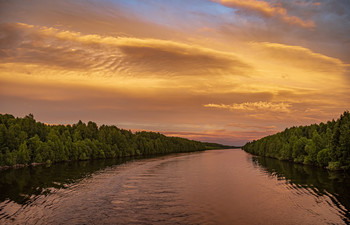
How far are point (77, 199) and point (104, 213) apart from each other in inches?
468

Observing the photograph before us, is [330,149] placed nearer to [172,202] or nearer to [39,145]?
[172,202]

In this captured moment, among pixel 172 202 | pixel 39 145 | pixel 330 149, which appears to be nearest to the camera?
pixel 172 202

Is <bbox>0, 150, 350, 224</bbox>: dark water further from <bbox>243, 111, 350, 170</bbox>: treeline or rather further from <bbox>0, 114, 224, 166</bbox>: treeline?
<bbox>0, 114, 224, 166</bbox>: treeline

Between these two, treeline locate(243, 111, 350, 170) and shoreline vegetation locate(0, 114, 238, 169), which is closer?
treeline locate(243, 111, 350, 170)

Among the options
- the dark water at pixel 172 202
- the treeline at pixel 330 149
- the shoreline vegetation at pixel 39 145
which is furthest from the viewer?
the shoreline vegetation at pixel 39 145

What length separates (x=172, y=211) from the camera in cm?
4331

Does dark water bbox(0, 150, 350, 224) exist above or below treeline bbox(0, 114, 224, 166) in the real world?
below

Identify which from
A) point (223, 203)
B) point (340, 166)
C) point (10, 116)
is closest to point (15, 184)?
point (223, 203)

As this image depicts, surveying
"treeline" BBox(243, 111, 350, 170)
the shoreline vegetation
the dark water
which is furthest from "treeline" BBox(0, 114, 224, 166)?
"treeline" BBox(243, 111, 350, 170)

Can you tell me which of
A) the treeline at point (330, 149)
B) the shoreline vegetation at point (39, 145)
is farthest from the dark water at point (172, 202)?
the shoreline vegetation at point (39, 145)

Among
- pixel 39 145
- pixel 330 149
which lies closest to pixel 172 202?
pixel 330 149

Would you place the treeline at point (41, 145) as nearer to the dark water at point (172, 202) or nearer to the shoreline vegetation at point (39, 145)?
the shoreline vegetation at point (39, 145)

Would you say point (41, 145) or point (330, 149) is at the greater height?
point (330, 149)

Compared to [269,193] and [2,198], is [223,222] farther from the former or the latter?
[2,198]
